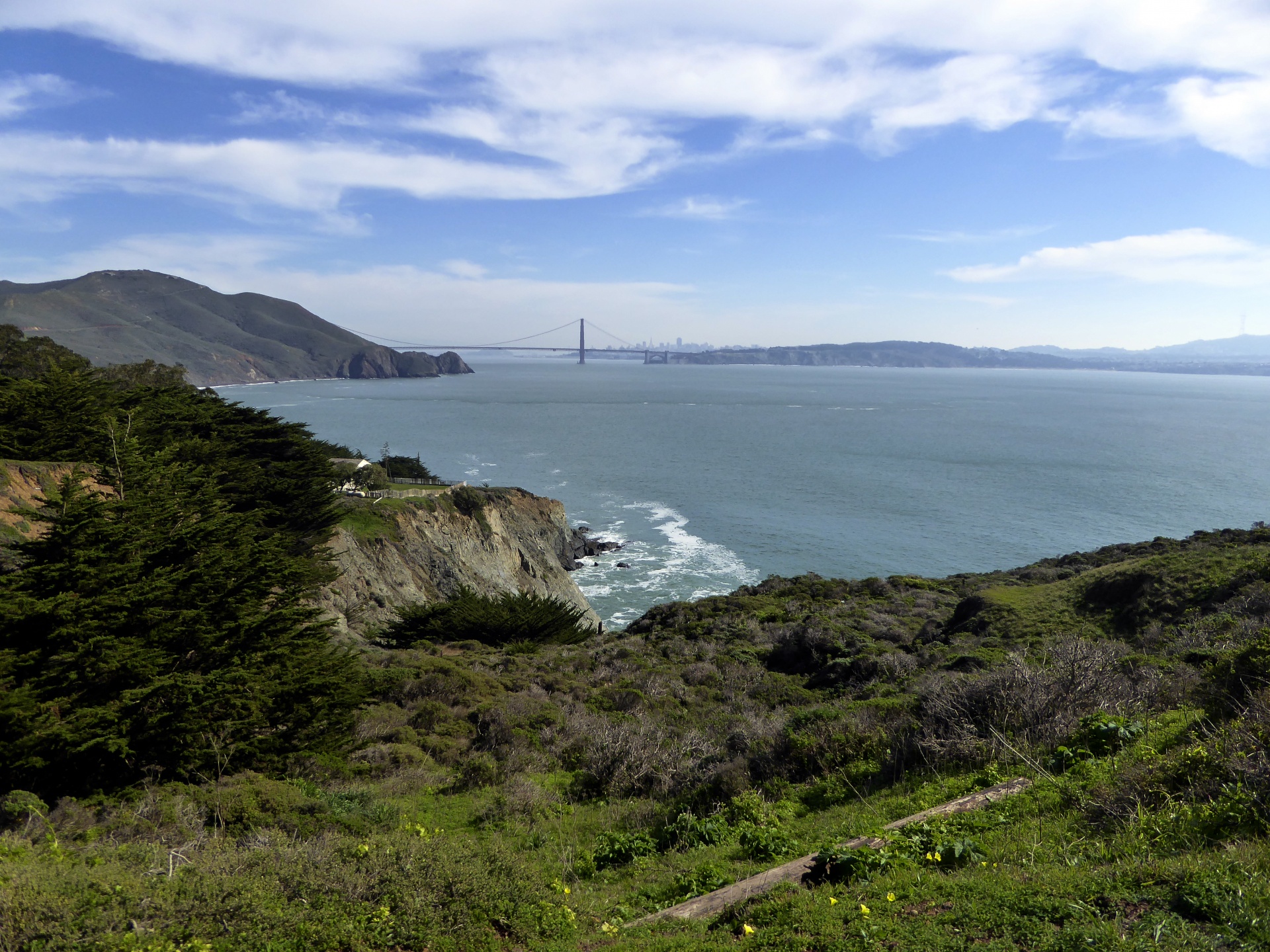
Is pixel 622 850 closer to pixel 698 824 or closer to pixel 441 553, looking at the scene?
pixel 698 824

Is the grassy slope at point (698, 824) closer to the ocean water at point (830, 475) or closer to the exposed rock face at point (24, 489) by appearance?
the exposed rock face at point (24, 489)

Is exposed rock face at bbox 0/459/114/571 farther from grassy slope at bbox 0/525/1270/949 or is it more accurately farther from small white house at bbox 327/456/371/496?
small white house at bbox 327/456/371/496

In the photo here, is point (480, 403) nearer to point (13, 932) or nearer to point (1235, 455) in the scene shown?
point (1235, 455)

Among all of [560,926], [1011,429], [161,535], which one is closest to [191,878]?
[560,926]

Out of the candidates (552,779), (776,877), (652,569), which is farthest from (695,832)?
(652,569)

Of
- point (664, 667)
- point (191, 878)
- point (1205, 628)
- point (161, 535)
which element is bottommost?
point (664, 667)

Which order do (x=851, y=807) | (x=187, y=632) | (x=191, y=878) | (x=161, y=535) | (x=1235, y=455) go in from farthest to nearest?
(x=1235, y=455)
(x=161, y=535)
(x=187, y=632)
(x=851, y=807)
(x=191, y=878)

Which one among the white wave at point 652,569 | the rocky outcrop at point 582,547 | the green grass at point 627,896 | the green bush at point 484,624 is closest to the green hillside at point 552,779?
the green grass at point 627,896
